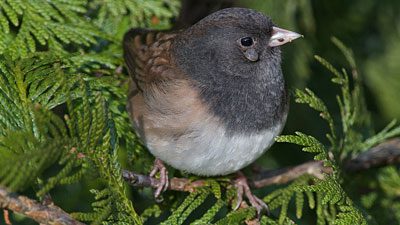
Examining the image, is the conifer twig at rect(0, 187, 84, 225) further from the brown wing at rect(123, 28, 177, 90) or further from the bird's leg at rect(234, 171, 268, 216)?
the brown wing at rect(123, 28, 177, 90)

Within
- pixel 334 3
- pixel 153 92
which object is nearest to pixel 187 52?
pixel 153 92

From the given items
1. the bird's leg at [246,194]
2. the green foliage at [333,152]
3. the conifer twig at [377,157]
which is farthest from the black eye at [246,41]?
the conifer twig at [377,157]

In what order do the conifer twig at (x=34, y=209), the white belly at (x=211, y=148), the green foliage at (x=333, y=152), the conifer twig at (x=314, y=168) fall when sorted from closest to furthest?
the conifer twig at (x=34, y=209)
the green foliage at (x=333, y=152)
the white belly at (x=211, y=148)
the conifer twig at (x=314, y=168)

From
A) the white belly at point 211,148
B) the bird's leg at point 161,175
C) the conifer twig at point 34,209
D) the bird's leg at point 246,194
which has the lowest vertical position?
the bird's leg at point 246,194

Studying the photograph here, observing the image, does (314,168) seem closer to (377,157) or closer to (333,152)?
(333,152)

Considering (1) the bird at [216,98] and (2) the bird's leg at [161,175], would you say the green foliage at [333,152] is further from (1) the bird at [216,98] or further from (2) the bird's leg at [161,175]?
(2) the bird's leg at [161,175]

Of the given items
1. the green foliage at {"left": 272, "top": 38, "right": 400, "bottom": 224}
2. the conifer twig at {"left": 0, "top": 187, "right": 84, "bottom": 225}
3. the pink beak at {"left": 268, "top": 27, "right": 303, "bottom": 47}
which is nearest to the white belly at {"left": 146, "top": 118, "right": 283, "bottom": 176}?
the green foliage at {"left": 272, "top": 38, "right": 400, "bottom": 224}
